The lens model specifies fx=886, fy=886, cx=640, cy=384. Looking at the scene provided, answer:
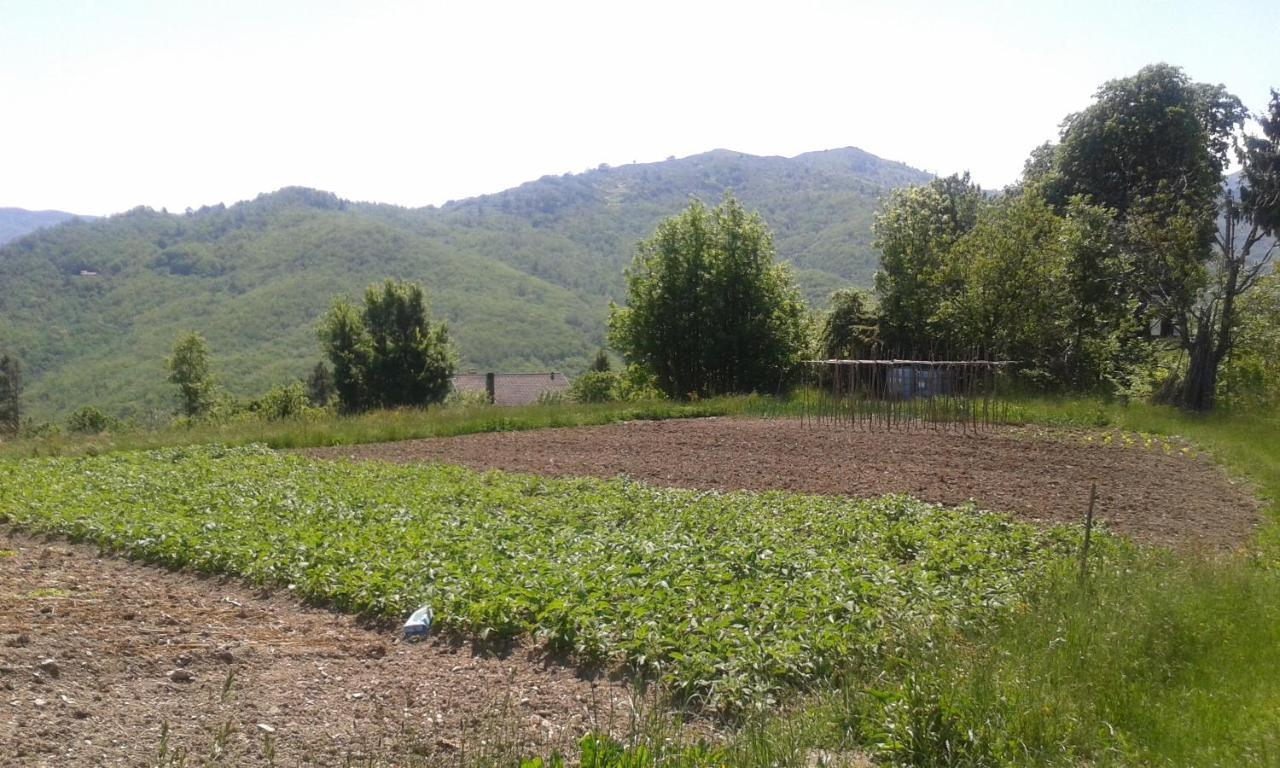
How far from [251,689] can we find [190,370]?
5652cm

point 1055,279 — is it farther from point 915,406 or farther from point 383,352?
point 383,352

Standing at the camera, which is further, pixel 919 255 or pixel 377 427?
pixel 919 255

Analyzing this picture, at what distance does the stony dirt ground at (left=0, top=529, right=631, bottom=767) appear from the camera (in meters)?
3.71

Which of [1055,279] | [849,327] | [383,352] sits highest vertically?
[1055,279]

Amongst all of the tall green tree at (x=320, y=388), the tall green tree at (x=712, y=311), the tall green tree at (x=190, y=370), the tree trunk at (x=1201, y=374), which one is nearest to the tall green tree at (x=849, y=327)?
the tall green tree at (x=712, y=311)

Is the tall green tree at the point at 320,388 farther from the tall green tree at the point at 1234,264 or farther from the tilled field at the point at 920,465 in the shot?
the tall green tree at the point at 1234,264

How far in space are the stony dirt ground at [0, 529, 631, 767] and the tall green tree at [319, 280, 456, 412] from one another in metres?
44.1

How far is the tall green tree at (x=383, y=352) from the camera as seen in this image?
48875mm

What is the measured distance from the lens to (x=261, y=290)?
484ft

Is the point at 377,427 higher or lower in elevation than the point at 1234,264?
lower

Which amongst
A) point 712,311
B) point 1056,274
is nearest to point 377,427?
point 712,311

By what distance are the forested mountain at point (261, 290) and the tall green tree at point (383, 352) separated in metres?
45.6

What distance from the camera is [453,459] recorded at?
14195 millimetres

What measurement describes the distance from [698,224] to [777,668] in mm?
28553
